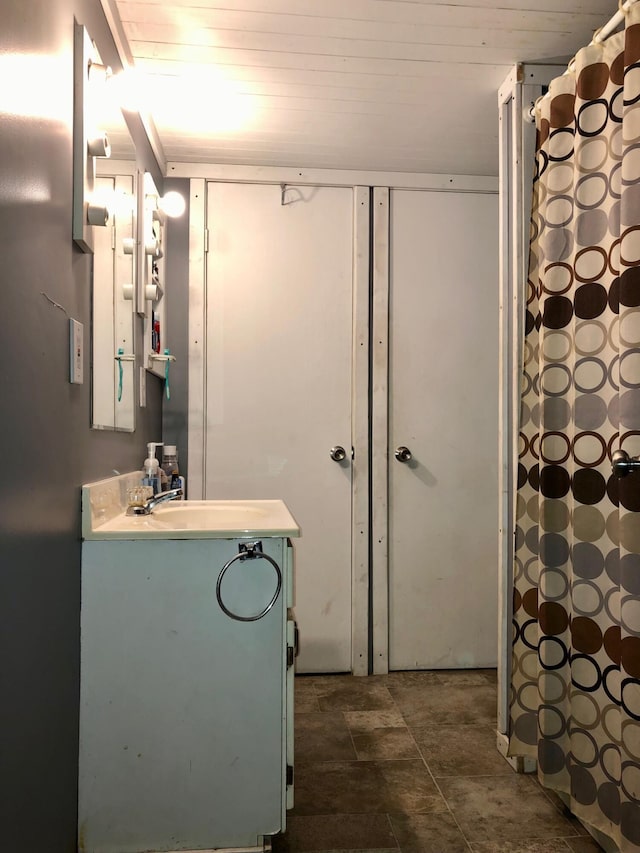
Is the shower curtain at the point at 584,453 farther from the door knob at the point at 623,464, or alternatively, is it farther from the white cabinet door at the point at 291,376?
the white cabinet door at the point at 291,376

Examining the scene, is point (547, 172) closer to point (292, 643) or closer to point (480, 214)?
point (480, 214)

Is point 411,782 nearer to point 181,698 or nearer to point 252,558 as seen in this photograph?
point 181,698

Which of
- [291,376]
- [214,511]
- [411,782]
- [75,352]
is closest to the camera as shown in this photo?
[75,352]

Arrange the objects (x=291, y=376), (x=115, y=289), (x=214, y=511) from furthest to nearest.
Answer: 1. (x=291, y=376)
2. (x=214, y=511)
3. (x=115, y=289)

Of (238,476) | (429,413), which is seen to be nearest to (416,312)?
(429,413)

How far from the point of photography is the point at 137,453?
2.27m

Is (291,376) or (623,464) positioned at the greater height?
(291,376)

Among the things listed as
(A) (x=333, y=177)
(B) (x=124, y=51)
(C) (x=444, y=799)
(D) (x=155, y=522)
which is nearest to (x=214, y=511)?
(D) (x=155, y=522)

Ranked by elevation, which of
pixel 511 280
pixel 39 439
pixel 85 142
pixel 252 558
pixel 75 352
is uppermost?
pixel 85 142

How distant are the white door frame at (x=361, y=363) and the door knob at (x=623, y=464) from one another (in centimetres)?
150

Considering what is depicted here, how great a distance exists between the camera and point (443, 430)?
298 cm

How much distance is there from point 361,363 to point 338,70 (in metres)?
1.18

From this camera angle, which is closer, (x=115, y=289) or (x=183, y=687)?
(x=183, y=687)

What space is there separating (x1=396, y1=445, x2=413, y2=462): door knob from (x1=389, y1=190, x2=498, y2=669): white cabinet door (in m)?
0.02
